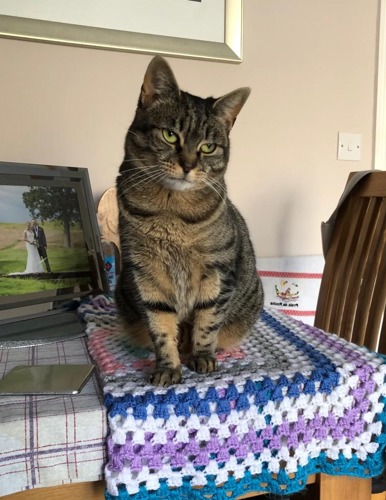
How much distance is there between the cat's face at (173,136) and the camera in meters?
0.69

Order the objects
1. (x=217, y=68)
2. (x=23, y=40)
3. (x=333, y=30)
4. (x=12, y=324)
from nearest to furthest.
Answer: (x=12, y=324)
(x=23, y=40)
(x=217, y=68)
(x=333, y=30)

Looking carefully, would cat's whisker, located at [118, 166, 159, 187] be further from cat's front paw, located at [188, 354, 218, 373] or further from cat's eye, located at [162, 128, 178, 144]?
cat's front paw, located at [188, 354, 218, 373]

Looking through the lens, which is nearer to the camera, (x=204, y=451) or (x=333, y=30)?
(x=204, y=451)

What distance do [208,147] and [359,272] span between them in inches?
22.3

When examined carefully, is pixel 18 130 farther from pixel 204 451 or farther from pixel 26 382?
pixel 204 451

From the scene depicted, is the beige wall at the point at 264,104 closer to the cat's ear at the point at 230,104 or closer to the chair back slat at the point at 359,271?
the chair back slat at the point at 359,271

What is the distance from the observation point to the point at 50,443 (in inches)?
20.1

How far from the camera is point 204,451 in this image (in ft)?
1.81

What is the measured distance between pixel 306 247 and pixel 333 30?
2.54 ft

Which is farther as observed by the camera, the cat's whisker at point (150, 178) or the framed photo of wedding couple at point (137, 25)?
the framed photo of wedding couple at point (137, 25)

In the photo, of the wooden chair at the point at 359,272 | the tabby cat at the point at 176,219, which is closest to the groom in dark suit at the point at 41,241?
the tabby cat at the point at 176,219

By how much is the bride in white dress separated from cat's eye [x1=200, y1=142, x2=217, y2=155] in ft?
1.51

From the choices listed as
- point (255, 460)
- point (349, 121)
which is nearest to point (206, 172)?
point (255, 460)

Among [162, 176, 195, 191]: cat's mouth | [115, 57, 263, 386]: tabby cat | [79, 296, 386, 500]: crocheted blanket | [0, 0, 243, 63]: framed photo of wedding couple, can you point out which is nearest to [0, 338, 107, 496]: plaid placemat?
[79, 296, 386, 500]: crocheted blanket
